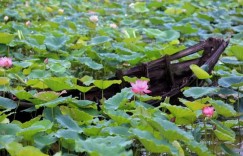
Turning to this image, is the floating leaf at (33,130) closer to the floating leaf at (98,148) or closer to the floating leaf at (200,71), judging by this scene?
the floating leaf at (98,148)

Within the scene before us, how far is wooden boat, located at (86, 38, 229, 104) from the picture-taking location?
2.33 metres

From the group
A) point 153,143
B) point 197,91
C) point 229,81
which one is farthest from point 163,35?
point 153,143

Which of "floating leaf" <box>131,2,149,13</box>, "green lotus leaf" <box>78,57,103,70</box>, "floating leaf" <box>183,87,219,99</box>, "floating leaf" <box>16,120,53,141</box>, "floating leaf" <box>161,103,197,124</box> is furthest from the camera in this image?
"floating leaf" <box>131,2,149,13</box>

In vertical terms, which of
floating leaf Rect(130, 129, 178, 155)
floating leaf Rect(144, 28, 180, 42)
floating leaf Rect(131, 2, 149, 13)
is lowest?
floating leaf Rect(131, 2, 149, 13)

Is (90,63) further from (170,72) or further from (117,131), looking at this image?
(117,131)

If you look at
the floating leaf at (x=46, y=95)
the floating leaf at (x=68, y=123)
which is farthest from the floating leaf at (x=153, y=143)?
the floating leaf at (x=46, y=95)

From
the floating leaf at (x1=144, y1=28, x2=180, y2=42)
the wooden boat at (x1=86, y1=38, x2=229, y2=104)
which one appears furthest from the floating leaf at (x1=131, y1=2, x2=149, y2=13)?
the wooden boat at (x1=86, y1=38, x2=229, y2=104)

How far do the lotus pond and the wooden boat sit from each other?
0.06 m

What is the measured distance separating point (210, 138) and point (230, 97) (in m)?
0.57

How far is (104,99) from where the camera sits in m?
2.13

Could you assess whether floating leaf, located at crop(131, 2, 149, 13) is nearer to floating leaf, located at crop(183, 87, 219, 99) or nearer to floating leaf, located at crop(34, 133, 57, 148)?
floating leaf, located at crop(183, 87, 219, 99)

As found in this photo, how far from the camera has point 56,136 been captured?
1.58m

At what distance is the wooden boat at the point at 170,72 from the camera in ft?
7.66

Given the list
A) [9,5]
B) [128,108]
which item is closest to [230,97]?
[128,108]
